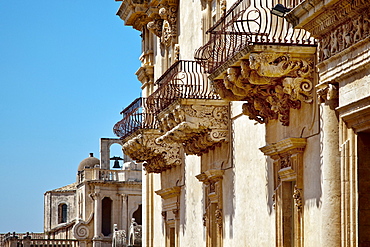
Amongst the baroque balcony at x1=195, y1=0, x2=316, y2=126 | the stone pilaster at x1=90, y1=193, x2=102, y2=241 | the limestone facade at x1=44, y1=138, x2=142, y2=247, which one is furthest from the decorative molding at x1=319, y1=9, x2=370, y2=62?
the stone pilaster at x1=90, y1=193, x2=102, y2=241

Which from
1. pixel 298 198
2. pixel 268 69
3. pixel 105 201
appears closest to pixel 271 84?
pixel 268 69

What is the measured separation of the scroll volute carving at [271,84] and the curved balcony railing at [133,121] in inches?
266

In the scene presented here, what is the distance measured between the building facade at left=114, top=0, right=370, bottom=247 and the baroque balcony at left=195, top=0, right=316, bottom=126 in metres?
0.02

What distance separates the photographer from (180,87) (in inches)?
824

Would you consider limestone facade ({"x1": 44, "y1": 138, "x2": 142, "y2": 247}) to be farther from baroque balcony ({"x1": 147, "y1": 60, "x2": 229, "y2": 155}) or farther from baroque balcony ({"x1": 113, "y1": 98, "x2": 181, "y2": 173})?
baroque balcony ({"x1": 147, "y1": 60, "x2": 229, "y2": 155})

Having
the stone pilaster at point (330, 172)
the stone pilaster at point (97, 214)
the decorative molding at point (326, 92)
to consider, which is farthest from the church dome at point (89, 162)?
the stone pilaster at point (330, 172)

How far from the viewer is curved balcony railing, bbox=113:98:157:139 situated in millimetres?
22987

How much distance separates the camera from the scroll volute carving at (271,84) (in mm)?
14523

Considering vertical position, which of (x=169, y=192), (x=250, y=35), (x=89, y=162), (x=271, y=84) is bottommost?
(x=169, y=192)

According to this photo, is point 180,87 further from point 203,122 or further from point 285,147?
point 285,147

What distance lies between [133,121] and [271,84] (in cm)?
860

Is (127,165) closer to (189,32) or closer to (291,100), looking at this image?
(189,32)

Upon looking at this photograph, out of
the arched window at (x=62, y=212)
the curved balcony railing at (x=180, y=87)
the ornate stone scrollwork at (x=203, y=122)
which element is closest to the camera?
the ornate stone scrollwork at (x=203, y=122)

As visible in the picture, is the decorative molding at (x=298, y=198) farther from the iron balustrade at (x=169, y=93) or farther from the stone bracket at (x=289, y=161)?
the iron balustrade at (x=169, y=93)
